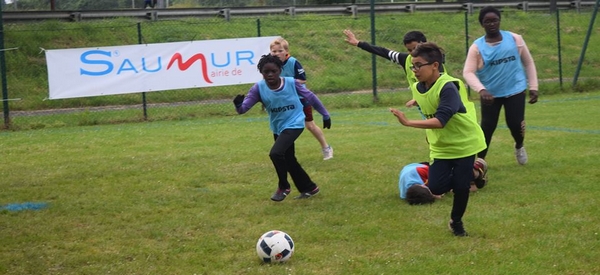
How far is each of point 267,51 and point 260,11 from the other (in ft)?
35.3

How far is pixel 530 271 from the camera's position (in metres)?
5.48

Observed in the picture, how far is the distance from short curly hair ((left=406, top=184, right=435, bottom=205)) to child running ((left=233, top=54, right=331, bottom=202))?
108 cm

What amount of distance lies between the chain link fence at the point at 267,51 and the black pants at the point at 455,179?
37.0ft

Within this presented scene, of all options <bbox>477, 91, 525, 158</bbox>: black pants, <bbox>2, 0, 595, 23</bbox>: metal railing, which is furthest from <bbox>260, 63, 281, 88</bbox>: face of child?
<bbox>2, 0, 595, 23</bbox>: metal railing

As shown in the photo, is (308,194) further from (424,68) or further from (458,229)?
(424,68)

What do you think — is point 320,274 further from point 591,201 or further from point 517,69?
point 517,69

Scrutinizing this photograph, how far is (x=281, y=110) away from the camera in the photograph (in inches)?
319

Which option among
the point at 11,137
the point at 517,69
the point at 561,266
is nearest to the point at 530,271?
the point at 561,266

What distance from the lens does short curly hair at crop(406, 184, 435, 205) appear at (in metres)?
7.64


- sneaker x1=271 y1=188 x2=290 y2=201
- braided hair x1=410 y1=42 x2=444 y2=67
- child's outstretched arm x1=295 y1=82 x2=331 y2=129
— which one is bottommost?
sneaker x1=271 y1=188 x2=290 y2=201

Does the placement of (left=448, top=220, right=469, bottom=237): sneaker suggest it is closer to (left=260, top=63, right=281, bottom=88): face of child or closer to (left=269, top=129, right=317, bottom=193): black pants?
(left=269, top=129, right=317, bottom=193): black pants

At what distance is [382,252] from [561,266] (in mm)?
1242

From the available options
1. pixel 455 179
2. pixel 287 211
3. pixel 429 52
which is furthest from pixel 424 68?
pixel 287 211

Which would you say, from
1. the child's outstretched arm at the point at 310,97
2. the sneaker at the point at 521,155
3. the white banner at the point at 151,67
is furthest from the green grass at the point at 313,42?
the child's outstretched arm at the point at 310,97
